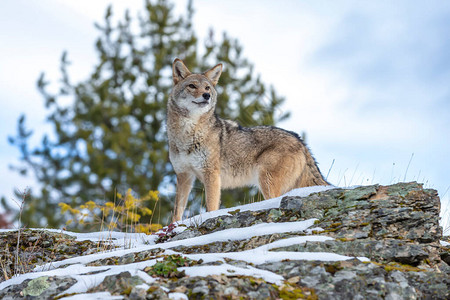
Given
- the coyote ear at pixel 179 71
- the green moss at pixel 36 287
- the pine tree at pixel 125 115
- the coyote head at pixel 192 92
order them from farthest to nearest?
the pine tree at pixel 125 115
the coyote ear at pixel 179 71
the coyote head at pixel 192 92
the green moss at pixel 36 287

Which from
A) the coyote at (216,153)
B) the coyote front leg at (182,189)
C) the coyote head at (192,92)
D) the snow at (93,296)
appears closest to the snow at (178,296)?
the snow at (93,296)

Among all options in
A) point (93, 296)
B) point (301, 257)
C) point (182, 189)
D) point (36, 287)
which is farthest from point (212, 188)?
point (93, 296)

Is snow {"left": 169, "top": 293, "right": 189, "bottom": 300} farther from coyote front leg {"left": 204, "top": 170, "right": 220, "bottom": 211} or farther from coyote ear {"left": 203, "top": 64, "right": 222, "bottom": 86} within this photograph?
coyote ear {"left": 203, "top": 64, "right": 222, "bottom": 86}

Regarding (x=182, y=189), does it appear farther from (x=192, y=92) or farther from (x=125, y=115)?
(x=125, y=115)

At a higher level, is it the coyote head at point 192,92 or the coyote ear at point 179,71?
the coyote ear at point 179,71

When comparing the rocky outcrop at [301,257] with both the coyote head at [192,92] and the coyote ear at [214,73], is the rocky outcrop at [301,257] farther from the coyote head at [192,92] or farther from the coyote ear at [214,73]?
the coyote ear at [214,73]

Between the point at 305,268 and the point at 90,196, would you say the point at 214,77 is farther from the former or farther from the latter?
the point at 90,196

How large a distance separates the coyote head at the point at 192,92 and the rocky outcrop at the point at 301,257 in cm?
299

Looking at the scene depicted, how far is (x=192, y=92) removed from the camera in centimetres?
825

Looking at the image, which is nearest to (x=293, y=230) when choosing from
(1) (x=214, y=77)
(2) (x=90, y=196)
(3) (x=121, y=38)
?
(1) (x=214, y=77)

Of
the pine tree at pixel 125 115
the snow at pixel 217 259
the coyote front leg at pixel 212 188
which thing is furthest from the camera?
the pine tree at pixel 125 115

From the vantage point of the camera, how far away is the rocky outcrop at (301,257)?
348cm

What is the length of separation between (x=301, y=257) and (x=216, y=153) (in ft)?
14.9

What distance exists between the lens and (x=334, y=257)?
12.9 ft
